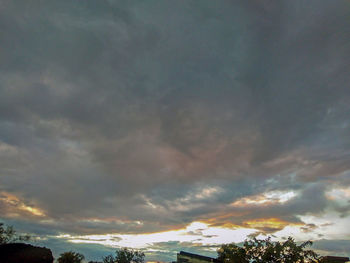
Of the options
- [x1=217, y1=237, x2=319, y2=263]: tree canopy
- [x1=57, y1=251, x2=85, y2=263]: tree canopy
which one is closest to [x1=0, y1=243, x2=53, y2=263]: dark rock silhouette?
[x1=217, y1=237, x2=319, y2=263]: tree canopy

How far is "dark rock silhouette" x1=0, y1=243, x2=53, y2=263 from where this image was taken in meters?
27.4

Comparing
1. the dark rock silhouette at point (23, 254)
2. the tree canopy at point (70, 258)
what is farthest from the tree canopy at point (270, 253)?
the tree canopy at point (70, 258)

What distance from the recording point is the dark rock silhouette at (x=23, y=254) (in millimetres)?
27438

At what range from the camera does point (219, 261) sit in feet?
205

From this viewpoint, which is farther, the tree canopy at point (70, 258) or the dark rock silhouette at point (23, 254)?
the tree canopy at point (70, 258)

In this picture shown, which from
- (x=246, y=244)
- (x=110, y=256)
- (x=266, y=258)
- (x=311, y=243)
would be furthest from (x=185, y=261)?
(x=110, y=256)

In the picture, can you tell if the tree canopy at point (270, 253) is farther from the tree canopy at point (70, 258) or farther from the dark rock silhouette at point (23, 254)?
the tree canopy at point (70, 258)

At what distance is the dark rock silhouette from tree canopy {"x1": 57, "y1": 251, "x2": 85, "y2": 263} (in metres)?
50.9

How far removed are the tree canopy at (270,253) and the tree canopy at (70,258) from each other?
53038 mm

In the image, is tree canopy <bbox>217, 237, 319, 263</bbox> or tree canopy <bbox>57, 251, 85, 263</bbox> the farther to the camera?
tree canopy <bbox>57, 251, 85, 263</bbox>

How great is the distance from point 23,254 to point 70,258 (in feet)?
178

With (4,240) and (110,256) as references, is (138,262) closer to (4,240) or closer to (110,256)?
(110,256)

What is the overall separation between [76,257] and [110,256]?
2168 cm

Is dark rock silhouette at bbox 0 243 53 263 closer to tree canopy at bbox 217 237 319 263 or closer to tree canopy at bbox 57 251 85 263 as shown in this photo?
tree canopy at bbox 217 237 319 263
